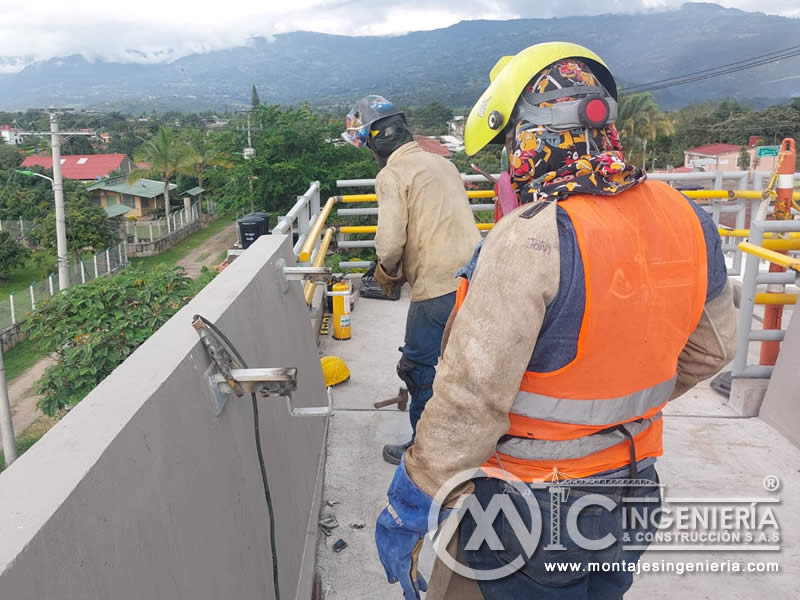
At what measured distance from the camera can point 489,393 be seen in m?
1.63

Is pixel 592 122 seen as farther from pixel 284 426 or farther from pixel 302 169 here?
pixel 302 169

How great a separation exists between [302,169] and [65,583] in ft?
106

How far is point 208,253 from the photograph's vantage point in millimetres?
52938

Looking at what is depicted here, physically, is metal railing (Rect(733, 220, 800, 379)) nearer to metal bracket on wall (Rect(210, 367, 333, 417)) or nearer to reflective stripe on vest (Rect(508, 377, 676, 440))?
reflective stripe on vest (Rect(508, 377, 676, 440))

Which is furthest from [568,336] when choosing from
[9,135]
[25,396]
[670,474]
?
[9,135]

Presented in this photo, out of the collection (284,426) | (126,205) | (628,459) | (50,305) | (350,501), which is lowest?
(126,205)

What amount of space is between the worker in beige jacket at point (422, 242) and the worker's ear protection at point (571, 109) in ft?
5.95

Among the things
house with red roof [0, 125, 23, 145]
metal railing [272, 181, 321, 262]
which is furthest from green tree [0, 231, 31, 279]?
house with red roof [0, 125, 23, 145]

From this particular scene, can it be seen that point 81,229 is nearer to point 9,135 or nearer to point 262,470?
point 262,470

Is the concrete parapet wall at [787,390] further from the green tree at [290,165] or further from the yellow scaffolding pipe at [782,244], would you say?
the green tree at [290,165]

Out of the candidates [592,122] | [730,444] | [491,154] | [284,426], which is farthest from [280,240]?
[491,154]

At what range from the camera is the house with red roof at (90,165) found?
74.3 metres

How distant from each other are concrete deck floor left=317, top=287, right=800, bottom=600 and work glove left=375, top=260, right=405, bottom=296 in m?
0.98

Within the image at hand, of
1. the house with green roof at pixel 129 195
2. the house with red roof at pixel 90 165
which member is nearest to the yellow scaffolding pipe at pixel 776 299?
the house with green roof at pixel 129 195
